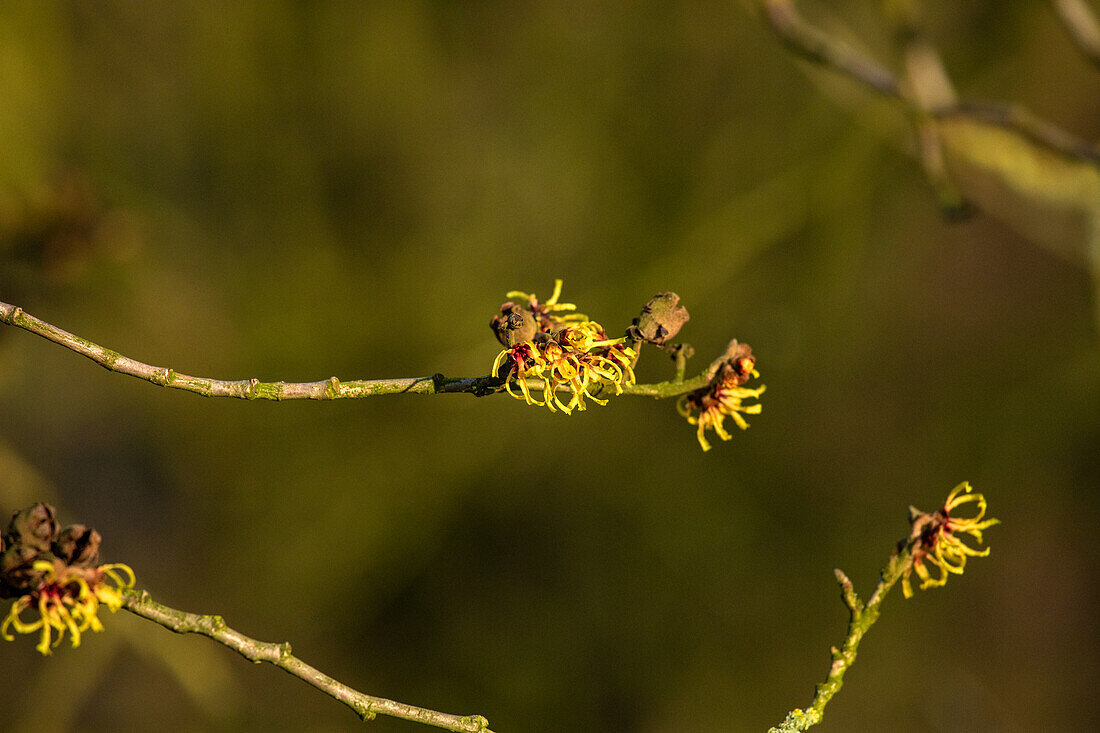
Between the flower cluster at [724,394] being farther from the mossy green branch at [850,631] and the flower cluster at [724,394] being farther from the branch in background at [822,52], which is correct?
the branch in background at [822,52]

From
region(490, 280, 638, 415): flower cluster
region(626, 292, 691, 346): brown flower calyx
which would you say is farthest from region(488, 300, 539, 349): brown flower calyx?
region(626, 292, 691, 346): brown flower calyx

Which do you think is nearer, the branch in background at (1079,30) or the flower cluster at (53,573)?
the flower cluster at (53,573)

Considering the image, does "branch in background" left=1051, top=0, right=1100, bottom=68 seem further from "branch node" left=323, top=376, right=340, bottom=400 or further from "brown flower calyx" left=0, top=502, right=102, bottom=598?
"brown flower calyx" left=0, top=502, right=102, bottom=598

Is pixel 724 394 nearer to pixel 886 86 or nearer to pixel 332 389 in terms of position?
pixel 332 389

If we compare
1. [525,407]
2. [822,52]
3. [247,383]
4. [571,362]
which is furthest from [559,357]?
[525,407]

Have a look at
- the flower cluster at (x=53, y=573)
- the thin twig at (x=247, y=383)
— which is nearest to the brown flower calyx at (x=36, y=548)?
the flower cluster at (x=53, y=573)

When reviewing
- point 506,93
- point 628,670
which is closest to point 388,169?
point 506,93

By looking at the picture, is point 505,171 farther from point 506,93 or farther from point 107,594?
point 107,594
